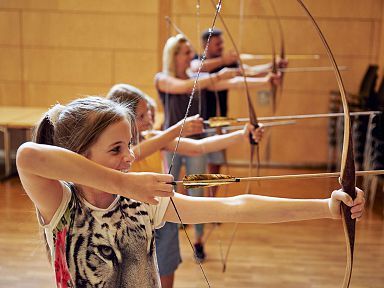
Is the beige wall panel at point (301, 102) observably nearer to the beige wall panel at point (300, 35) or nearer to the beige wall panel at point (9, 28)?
the beige wall panel at point (300, 35)

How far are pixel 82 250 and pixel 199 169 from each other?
168 centimetres

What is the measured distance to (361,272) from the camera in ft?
8.56

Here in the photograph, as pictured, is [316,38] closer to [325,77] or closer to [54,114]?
[325,77]

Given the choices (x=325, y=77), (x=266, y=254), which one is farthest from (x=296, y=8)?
(x=266, y=254)

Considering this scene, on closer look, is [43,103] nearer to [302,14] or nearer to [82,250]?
[302,14]

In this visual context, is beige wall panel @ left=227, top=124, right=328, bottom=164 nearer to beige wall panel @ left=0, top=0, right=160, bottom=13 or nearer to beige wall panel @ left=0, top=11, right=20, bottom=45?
beige wall panel @ left=0, top=0, right=160, bottom=13

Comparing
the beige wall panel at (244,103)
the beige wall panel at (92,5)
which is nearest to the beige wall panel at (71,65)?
the beige wall panel at (92,5)

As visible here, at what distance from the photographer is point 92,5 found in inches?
187

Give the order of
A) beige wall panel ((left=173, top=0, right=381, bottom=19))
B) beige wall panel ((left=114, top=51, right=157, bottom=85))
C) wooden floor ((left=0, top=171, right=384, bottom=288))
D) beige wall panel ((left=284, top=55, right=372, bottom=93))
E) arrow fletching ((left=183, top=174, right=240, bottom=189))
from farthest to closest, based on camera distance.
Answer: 1. beige wall panel ((left=114, top=51, right=157, bottom=85))
2. beige wall panel ((left=284, top=55, right=372, bottom=93))
3. beige wall panel ((left=173, top=0, right=381, bottom=19))
4. wooden floor ((left=0, top=171, right=384, bottom=288))
5. arrow fletching ((left=183, top=174, right=240, bottom=189))

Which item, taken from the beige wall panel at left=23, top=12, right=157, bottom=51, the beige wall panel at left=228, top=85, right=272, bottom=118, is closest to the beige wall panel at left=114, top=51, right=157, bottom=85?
the beige wall panel at left=23, top=12, right=157, bottom=51

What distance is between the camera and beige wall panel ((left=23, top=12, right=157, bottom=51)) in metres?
4.76

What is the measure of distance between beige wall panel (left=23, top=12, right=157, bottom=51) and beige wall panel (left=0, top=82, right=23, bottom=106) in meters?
0.38

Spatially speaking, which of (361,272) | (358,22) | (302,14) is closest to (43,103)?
(302,14)

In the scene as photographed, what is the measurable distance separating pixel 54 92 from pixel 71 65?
0.27 m
